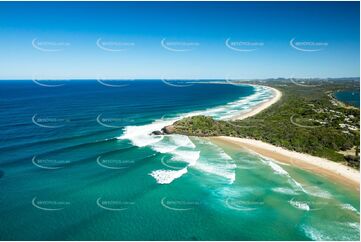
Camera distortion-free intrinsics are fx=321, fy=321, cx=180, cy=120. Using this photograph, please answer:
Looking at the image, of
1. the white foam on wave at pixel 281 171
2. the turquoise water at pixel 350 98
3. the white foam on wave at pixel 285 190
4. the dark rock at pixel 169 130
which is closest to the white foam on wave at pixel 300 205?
the white foam on wave at pixel 285 190

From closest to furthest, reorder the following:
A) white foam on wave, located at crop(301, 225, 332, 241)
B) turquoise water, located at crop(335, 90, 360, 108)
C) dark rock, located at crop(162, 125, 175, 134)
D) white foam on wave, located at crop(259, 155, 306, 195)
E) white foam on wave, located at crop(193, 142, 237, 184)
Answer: white foam on wave, located at crop(301, 225, 332, 241)
white foam on wave, located at crop(259, 155, 306, 195)
white foam on wave, located at crop(193, 142, 237, 184)
dark rock, located at crop(162, 125, 175, 134)
turquoise water, located at crop(335, 90, 360, 108)

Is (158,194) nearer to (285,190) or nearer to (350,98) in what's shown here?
(285,190)

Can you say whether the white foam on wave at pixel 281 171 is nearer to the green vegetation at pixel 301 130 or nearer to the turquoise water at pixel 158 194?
Result: the turquoise water at pixel 158 194

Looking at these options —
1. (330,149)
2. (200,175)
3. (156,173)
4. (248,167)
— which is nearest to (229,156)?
(248,167)

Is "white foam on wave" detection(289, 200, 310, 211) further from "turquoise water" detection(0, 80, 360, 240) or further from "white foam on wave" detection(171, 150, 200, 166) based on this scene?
"white foam on wave" detection(171, 150, 200, 166)

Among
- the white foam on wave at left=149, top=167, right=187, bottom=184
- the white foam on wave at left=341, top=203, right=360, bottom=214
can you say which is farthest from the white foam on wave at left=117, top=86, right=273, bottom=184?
the white foam on wave at left=341, top=203, right=360, bottom=214

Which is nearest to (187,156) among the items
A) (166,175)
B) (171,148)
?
(171,148)
